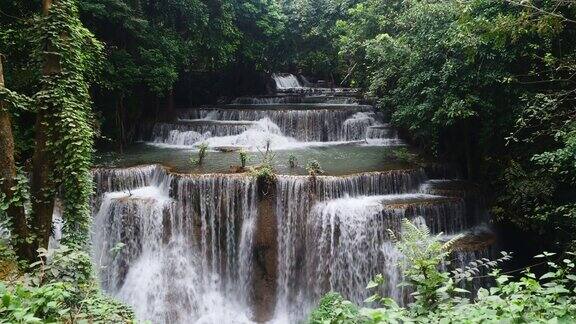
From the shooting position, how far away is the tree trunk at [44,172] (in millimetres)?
6781

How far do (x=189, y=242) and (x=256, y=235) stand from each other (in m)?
1.68

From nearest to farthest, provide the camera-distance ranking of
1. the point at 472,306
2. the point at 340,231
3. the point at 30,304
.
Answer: the point at 30,304 → the point at 472,306 → the point at 340,231

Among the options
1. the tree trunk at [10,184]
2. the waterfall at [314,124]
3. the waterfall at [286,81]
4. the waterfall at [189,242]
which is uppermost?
the waterfall at [286,81]

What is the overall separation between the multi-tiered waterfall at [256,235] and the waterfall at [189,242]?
24 mm

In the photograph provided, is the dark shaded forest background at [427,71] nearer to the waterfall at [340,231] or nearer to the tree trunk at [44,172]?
the tree trunk at [44,172]

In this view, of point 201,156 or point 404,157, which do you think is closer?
point 201,156

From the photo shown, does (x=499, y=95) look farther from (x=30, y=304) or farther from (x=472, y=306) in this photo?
(x=30, y=304)

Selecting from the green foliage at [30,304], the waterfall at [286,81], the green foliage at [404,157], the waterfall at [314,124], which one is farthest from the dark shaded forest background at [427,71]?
the waterfall at [286,81]

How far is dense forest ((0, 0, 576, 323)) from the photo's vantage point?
4180mm

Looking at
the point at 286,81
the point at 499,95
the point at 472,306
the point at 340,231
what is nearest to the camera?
the point at 472,306

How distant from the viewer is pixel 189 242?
34.2ft

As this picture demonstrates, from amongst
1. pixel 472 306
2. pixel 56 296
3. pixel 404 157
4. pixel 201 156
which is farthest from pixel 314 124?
pixel 56 296

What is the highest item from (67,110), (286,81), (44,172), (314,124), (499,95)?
(286,81)

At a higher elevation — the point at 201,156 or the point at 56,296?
the point at 201,156
